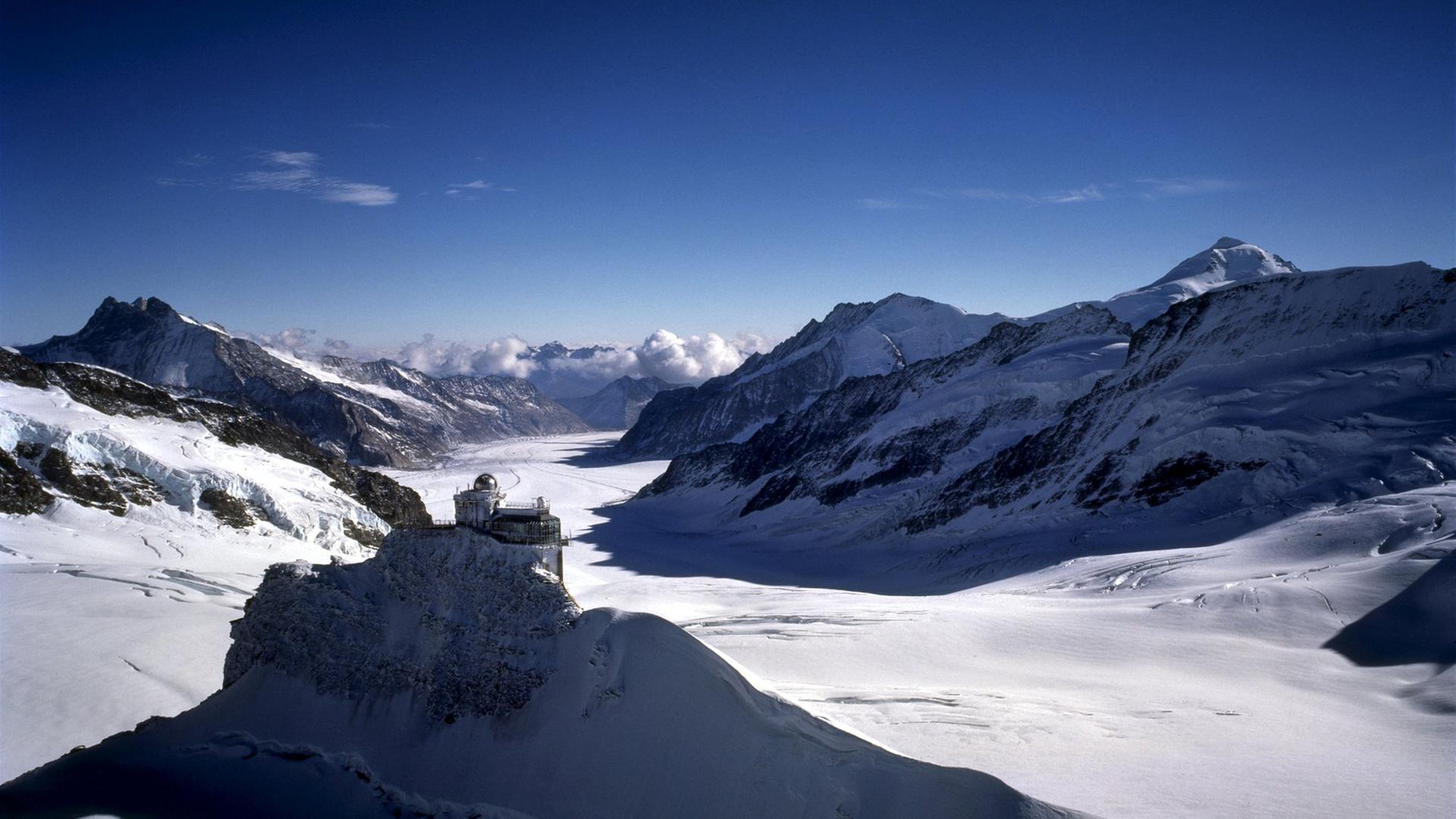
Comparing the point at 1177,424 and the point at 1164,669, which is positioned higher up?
the point at 1177,424

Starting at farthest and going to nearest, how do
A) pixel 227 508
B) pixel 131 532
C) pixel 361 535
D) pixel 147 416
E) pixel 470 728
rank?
1. pixel 147 416
2. pixel 361 535
3. pixel 227 508
4. pixel 131 532
5. pixel 470 728

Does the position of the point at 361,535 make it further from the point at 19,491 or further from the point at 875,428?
the point at 875,428

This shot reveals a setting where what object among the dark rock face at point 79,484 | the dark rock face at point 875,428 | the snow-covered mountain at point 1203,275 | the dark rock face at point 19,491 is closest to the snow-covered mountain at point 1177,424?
the dark rock face at point 875,428

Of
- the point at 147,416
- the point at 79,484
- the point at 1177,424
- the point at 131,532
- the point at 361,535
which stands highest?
the point at 147,416

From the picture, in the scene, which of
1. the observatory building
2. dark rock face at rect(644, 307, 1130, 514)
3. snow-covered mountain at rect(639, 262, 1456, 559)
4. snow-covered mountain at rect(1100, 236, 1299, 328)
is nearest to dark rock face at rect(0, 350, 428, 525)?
the observatory building

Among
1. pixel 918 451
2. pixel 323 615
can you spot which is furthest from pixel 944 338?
pixel 323 615

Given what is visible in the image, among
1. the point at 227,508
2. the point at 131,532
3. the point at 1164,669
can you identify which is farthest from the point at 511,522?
the point at 227,508

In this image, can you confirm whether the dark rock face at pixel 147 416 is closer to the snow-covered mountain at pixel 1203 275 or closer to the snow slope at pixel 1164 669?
the snow slope at pixel 1164 669

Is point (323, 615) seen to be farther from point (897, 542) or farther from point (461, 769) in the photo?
point (897, 542)
